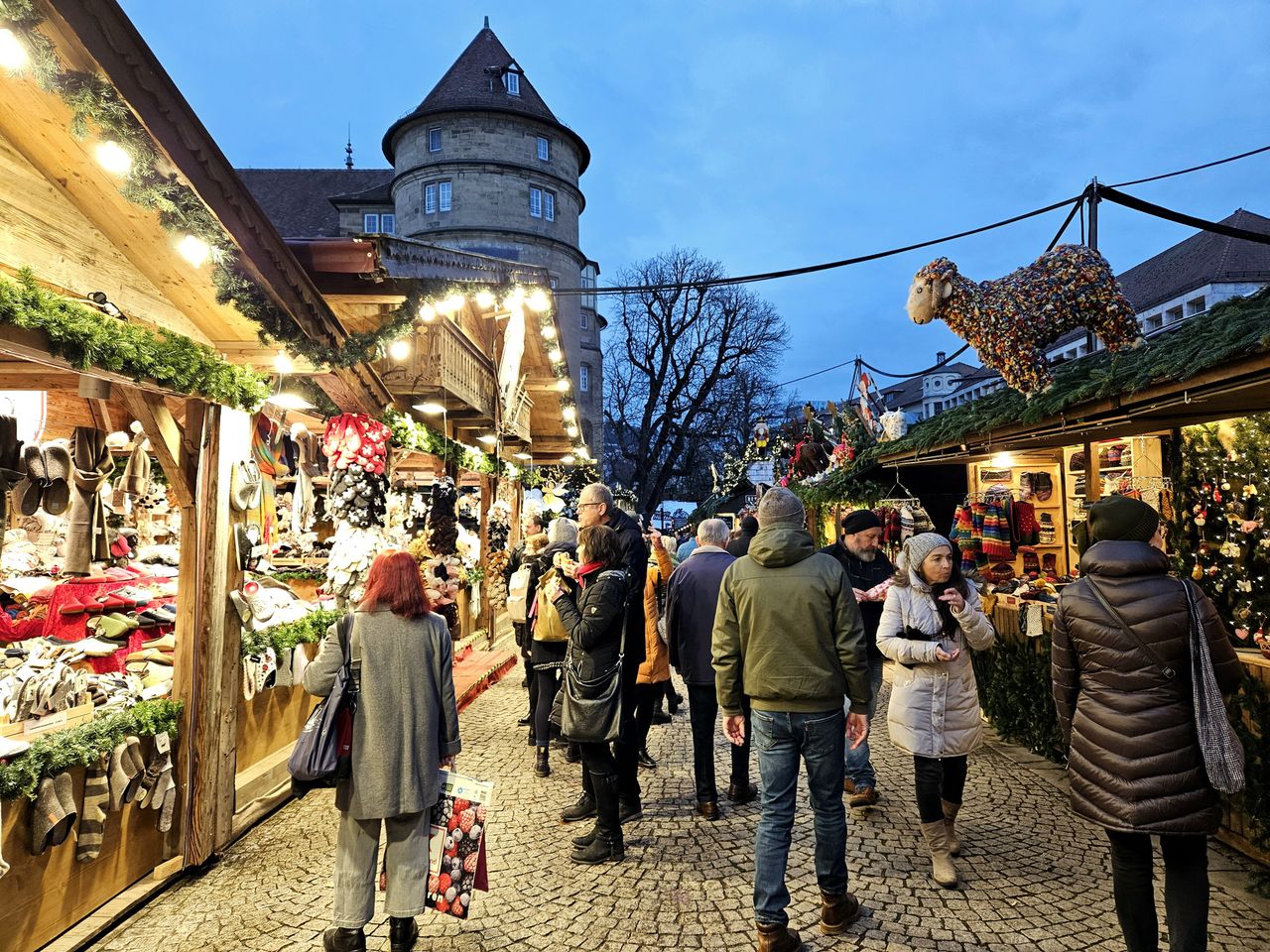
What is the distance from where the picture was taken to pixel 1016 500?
28.5ft

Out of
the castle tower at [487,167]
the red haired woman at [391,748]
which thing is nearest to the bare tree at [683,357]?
the castle tower at [487,167]

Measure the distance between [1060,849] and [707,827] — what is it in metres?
1.97

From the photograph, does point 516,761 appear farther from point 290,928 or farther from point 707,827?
point 290,928

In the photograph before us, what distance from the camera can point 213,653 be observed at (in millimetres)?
4336

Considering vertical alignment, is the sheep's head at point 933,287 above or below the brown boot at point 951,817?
above

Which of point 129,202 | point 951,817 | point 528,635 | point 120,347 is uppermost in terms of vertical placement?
point 129,202

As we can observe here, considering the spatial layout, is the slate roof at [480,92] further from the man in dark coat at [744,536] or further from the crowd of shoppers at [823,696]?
the crowd of shoppers at [823,696]

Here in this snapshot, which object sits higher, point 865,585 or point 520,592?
point 865,585

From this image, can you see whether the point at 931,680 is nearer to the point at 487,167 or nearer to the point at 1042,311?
the point at 1042,311

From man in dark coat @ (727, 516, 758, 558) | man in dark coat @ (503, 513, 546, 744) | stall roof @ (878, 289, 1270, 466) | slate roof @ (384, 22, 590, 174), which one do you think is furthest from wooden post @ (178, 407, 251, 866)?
slate roof @ (384, 22, 590, 174)

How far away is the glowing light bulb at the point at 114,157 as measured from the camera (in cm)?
312

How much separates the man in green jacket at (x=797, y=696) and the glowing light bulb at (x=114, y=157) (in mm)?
3202

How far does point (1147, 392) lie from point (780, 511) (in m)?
2.53

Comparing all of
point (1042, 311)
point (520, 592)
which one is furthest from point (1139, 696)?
point (520, 592)
